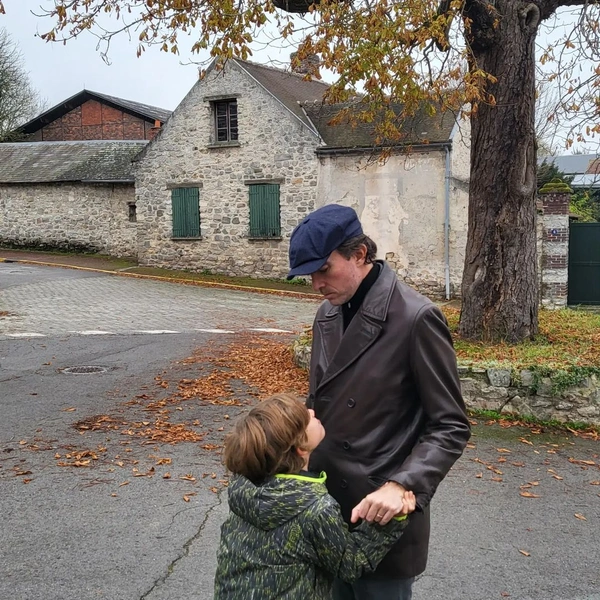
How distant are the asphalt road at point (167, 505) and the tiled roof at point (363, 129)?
→ 11.7m

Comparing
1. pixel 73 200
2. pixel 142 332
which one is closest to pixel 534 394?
pixel 142 332

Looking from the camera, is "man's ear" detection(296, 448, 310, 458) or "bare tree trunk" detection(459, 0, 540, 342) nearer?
"man's ear" detection(296, 448, 310, 458)

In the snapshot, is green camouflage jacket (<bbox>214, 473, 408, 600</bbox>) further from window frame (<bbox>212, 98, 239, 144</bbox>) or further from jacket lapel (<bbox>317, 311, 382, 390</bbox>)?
window frame (<bbox>212, 98, 239, 144</bbox>)

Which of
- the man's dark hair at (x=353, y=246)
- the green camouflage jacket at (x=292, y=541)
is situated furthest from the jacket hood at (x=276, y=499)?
the man's dark hair at (x=353, y=246)

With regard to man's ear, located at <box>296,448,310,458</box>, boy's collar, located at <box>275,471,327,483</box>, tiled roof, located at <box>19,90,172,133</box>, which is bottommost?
boy's collar, located at <box>275,471,327,483</box>

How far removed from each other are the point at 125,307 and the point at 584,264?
34.6ft

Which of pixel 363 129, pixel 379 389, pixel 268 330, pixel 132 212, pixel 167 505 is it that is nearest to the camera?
pixel 379 389

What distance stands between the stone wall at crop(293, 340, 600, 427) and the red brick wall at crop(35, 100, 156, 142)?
30654 mm

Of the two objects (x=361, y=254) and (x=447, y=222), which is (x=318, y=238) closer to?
(x=361, y=254)

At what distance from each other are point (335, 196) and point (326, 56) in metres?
12.1

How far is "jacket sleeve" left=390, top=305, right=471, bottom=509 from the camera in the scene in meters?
2.23

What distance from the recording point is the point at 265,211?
21.0m

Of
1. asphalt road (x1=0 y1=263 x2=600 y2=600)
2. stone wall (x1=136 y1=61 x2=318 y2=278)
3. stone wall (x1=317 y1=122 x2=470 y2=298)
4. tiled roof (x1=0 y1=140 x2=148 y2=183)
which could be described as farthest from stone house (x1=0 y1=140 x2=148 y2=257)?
asphalt road (x1=0 y1=263 x2=600 y2=600)

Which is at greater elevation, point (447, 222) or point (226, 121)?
point (226, 121)
